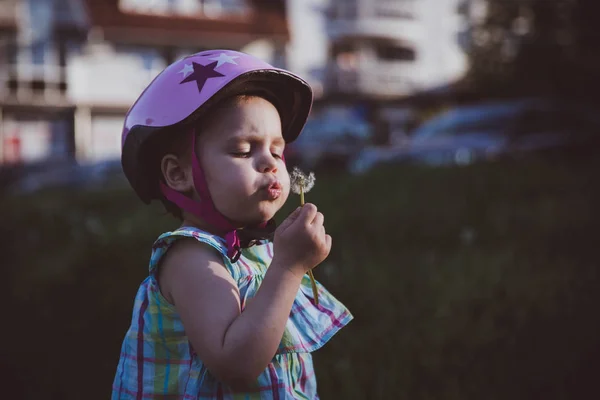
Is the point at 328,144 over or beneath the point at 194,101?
beneath

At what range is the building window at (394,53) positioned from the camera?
1561 inches

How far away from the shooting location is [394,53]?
39969 millimetres

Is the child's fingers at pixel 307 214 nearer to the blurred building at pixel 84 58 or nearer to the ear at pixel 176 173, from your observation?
the ear at pixel 176 173

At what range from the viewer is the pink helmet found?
1.80 meters

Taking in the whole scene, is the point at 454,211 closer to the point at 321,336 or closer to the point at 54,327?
the point at 54,327

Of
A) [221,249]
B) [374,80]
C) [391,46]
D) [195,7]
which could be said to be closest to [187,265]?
[221,249]

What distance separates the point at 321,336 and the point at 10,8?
32.3 meters

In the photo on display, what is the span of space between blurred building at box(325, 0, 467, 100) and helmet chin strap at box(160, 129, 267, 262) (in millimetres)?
32132

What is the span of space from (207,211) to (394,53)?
39329 millimetres

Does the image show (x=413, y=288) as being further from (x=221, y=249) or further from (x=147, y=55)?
(x=147, y=55)

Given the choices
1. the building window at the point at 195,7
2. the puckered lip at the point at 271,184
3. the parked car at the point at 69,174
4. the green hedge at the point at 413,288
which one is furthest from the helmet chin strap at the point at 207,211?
the building window at the point at 195,7

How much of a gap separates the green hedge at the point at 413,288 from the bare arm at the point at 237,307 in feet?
2.19

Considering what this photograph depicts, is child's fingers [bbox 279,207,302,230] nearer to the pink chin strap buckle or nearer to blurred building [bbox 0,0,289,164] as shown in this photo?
the pink chin strap buckle

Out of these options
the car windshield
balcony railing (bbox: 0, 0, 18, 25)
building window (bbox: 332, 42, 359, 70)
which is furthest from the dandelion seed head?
building window (bbox: 332, 42, 359, 70)
